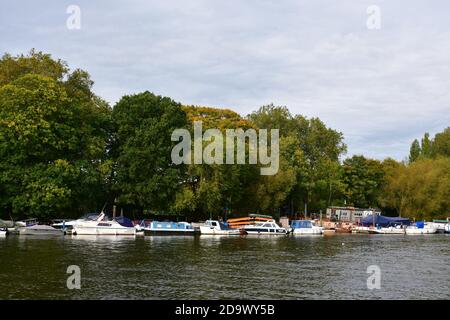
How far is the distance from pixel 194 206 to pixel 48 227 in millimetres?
21458

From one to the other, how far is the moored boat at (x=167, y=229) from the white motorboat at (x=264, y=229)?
936 cm

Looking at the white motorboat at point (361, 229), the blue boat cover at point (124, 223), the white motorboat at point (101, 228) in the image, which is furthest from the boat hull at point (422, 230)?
the white motorboat at point (101, 228)

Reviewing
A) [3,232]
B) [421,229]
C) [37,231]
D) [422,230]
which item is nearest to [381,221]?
[421,229]

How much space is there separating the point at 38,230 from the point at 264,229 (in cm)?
3337

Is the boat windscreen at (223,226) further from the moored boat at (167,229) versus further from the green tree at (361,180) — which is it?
the green tree at (361,180)

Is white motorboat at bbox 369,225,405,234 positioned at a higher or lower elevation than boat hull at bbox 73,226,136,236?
lower

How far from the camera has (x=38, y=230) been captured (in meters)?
70.6

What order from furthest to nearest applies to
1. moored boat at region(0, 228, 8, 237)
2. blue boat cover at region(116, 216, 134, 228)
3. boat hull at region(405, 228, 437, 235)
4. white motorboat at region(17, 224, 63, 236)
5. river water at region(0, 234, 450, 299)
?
boat hull at region(405, 228, 437, 235)
blue boat cover at region(116, 216, 134, 228)
white motorboat at region(17, 224, 63, 236)
moored boat at region(0, 228, 8, 237)
river water at region(0, 234, 450, 299)

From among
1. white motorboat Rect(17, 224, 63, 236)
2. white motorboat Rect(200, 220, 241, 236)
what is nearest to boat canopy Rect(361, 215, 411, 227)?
white motorboat Rect(200, 220, 241, 236)

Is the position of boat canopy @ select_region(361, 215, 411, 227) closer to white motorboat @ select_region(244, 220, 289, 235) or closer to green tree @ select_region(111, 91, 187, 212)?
white motorboat @ select_region(244, 220, 289, 235)

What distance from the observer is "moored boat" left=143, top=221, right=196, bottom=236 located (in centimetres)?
7881

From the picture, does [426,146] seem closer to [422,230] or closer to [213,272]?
[422,230]

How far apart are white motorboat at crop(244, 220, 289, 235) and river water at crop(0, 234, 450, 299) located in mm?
27180
